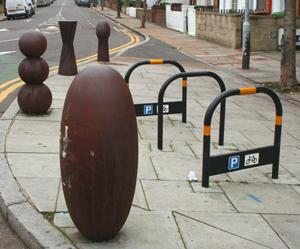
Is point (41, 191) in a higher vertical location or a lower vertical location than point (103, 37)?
lower

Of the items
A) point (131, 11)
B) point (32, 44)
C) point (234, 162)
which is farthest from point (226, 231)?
point (131, 11)

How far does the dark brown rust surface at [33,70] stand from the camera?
6809 mm

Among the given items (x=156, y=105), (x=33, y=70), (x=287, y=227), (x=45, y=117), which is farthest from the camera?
(x=45, y=117)

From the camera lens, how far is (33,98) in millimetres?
6926

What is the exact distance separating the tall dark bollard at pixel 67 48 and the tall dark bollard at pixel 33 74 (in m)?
3.38

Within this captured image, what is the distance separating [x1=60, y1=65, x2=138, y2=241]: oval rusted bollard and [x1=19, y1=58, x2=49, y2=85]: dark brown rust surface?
384cm

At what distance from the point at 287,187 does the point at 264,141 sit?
6.19 feet

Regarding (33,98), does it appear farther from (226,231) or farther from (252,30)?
(252,30)

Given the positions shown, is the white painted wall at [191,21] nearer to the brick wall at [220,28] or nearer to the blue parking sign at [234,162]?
the brick wall at [220,28]

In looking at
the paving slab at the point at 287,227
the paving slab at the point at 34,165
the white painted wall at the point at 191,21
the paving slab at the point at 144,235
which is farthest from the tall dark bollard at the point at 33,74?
the white painted wall at the point at 191,21

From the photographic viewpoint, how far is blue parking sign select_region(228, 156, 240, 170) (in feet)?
15.8

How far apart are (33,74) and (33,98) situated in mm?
387

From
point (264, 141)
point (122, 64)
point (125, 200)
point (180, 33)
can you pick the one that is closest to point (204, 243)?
point (125, 200)

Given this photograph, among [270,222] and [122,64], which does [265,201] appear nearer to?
[270,222]
